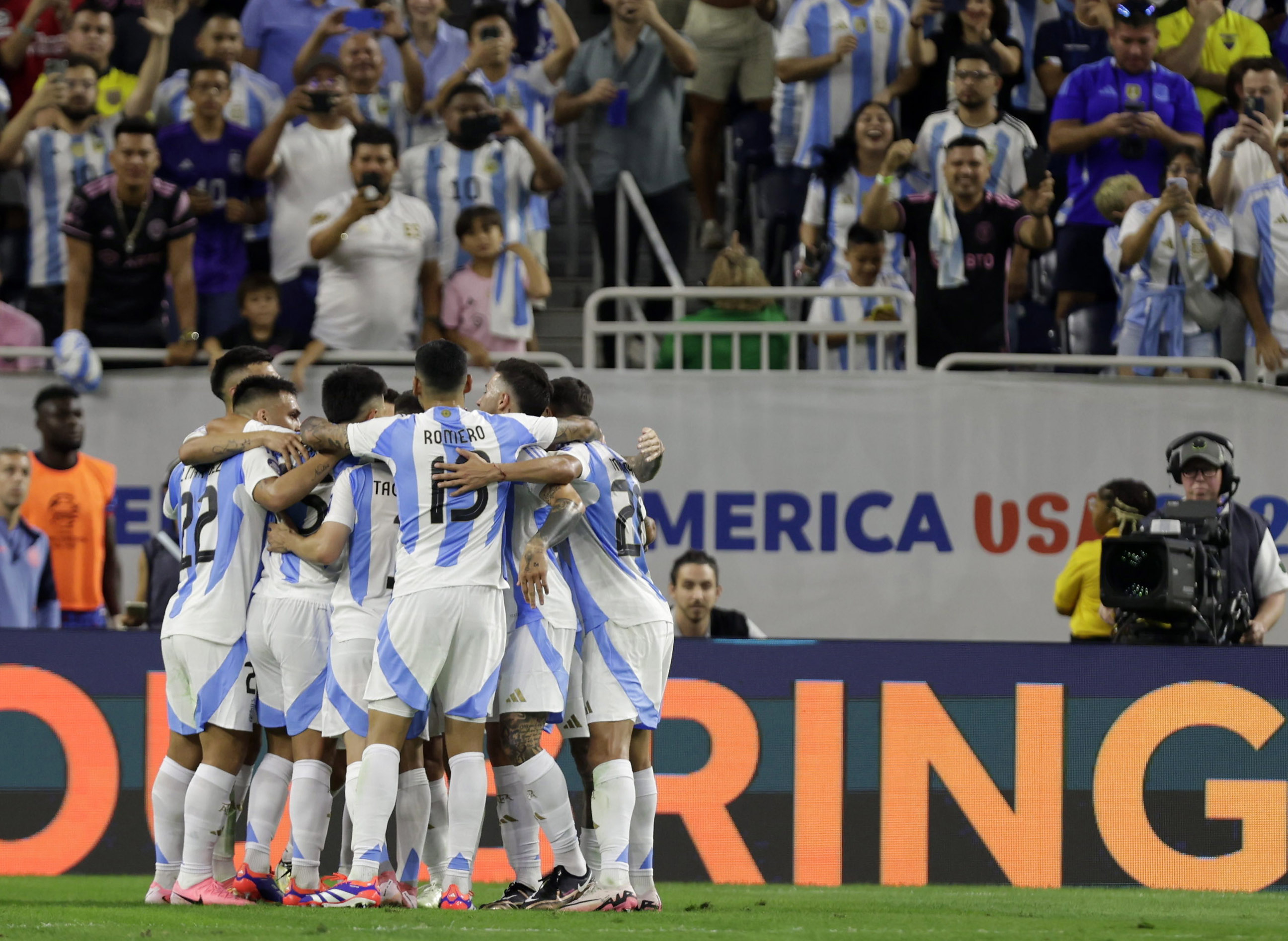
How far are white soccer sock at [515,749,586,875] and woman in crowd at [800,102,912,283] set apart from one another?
6212mm

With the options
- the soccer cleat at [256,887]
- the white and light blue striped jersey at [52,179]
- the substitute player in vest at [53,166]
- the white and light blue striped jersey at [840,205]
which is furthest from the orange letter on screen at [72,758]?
the white and light blue striped jersey at [840,205]

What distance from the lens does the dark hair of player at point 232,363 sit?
753 cm

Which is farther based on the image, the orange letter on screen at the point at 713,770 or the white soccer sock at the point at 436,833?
the orange letter on screen at the point at 713,770

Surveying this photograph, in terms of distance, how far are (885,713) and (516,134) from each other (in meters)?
5.13

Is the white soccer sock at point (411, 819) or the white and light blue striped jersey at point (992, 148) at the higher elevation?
the white and light blue striped jersey at point (992, 148)

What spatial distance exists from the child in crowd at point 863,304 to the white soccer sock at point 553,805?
5.59 meters

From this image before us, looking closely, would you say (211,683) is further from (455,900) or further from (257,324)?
(257,324)

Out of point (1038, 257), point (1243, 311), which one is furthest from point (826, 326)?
point (1243, 311)

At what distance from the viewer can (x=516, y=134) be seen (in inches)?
490

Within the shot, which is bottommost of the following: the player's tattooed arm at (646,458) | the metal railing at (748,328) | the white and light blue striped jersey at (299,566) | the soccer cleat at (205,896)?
the soccer cleat at (205,896)

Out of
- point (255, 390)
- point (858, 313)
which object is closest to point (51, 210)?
point (858, 313)

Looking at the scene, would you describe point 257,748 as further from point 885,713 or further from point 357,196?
point 357,196

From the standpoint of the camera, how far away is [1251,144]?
1245cm

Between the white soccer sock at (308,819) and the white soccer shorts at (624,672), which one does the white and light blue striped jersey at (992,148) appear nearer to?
the white soccer shorts at (624,672)
